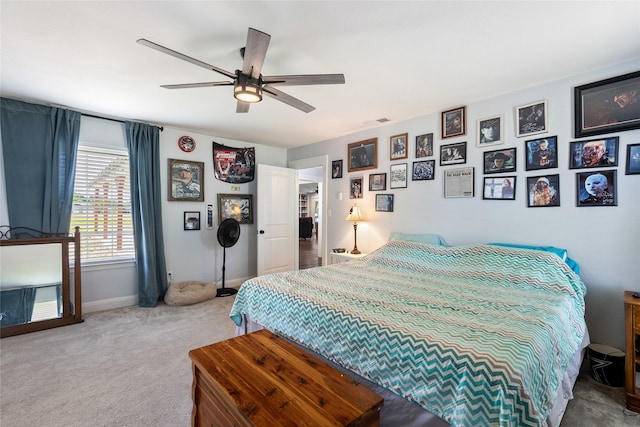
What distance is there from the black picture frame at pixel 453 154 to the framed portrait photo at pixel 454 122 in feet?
0.37

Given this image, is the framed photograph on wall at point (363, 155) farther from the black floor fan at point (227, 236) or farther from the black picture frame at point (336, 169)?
the black floor fan at point (227, 236)

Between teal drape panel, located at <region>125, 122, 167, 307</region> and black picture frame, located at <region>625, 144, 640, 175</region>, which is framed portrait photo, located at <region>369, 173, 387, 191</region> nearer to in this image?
black picture frame, located at <region>625, 144, 640, 175</region>

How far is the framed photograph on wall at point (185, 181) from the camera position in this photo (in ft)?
13.1

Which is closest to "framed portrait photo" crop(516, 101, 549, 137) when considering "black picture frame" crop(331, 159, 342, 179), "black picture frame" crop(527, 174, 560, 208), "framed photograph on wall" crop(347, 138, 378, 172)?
"black picture frame" crop(527, 174, 560, 208)

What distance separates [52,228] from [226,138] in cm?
240

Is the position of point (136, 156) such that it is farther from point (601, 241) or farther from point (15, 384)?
point (601, 241)

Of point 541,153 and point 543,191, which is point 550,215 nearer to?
point 543,191

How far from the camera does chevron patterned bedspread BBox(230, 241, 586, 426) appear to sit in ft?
3.54

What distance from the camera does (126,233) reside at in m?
3.72

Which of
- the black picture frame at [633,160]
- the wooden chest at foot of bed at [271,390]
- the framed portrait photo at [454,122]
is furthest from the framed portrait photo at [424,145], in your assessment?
the wooden chest at foot of bed at [271,390]

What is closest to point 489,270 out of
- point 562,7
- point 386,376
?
point 386,376

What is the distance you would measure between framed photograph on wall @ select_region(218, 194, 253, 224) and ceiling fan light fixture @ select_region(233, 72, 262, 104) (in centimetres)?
276

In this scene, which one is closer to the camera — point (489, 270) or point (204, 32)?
point (204, 32)

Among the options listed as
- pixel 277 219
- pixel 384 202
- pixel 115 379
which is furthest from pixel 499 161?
pixel 115 379
